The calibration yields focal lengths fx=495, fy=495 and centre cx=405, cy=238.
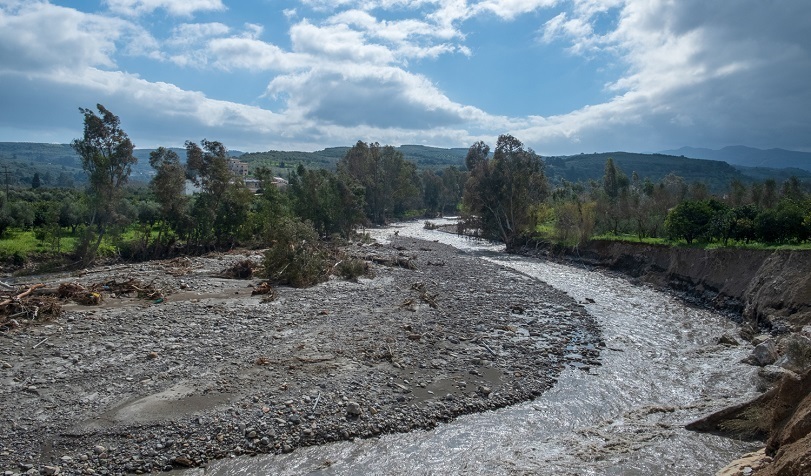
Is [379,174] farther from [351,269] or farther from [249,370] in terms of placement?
[249,370]

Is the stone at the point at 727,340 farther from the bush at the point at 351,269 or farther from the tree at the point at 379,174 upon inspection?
the tree at the point at 379,174

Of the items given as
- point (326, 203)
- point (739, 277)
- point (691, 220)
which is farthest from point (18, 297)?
point (326, 203)

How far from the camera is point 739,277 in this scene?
2572 centimetres

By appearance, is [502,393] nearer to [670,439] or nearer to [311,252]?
[670,439]

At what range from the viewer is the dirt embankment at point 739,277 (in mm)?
20272

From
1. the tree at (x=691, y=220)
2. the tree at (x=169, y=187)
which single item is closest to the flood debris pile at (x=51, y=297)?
the tree at (x=169, y=187)

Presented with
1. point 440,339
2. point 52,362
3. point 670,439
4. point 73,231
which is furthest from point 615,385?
point 73,231

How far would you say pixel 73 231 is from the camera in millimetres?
43812

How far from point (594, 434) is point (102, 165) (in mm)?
36082

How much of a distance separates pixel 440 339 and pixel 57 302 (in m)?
14.4

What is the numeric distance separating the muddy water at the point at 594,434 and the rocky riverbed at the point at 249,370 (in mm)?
574

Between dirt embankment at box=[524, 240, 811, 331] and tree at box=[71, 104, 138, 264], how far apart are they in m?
37.7

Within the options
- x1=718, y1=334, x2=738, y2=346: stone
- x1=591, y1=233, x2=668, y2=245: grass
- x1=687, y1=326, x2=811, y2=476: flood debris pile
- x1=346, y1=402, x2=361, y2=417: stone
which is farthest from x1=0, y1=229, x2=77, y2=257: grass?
x1=591, y1=233, x2=668, y2=245: grass

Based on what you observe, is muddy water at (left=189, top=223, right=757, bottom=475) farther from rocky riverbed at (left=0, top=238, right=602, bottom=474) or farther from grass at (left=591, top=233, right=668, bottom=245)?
grass at (left=591, top=233, right=668, bottom=245)
